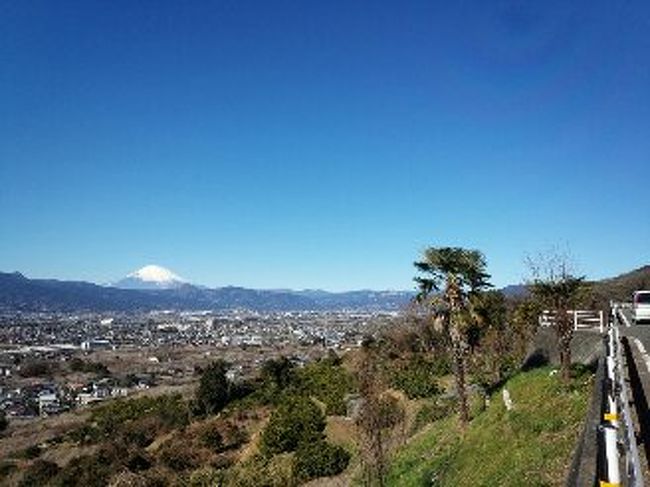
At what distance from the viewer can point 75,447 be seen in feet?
197

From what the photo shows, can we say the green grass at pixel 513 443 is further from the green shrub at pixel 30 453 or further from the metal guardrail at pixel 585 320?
the green shrub at pixel 30 453

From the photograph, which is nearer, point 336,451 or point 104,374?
point 336,451

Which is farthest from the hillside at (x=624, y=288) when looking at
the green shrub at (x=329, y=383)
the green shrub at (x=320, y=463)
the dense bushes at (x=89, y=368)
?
the dense bushes at (x=89, y=368)

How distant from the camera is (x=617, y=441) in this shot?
7.72m

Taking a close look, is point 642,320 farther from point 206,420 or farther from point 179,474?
point 206,420

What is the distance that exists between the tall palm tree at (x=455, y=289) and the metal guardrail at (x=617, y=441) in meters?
17.5

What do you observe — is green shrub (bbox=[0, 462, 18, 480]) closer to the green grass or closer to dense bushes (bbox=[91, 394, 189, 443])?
dense bushes (bbox=[91, 394, 189, 443])

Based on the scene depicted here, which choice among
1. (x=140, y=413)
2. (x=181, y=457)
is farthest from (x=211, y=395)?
(x=181, y=457)

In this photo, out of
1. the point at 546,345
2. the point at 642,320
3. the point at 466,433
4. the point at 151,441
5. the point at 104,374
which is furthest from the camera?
the point at 104,374

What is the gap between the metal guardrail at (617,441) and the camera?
6.34 m

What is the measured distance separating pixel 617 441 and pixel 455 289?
24.1m

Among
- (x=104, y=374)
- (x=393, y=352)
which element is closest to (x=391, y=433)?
(x=393, y=352)

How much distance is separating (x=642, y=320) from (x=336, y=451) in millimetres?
17322

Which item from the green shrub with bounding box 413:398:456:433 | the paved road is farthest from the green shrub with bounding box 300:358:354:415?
the paved road
